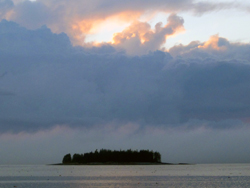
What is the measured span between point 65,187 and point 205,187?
3382 centimetres

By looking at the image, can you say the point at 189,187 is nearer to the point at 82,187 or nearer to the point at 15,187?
the point at 82,187

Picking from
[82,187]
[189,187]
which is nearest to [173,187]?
[189,187]

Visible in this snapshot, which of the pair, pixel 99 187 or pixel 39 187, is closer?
pixel 99 187

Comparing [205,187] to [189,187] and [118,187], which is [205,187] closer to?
[189,187]

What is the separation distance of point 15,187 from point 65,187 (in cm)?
1283

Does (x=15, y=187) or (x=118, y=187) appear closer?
(x=118, y=187)

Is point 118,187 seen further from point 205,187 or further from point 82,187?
point 205,187

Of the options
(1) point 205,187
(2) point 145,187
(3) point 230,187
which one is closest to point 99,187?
(2) point 145,187

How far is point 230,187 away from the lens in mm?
82000

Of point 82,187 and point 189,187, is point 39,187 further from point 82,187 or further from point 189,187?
point 189,187

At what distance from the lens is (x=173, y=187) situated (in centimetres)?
8100

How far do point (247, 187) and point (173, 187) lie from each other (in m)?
17.0

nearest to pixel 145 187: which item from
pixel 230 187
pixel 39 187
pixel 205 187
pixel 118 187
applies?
pixel 118 187

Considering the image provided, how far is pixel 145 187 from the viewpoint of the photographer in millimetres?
82250
